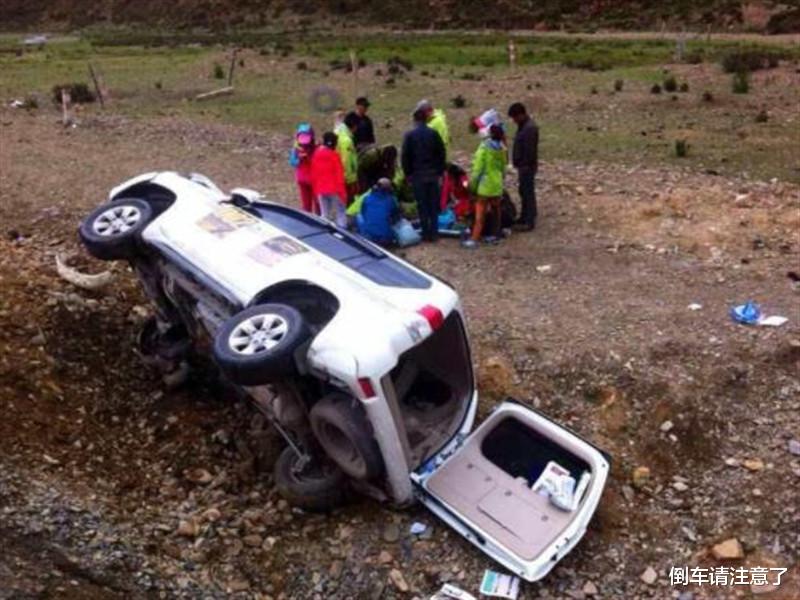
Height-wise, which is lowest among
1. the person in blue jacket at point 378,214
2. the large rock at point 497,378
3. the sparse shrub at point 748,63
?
the sparse shrub at point 748,63

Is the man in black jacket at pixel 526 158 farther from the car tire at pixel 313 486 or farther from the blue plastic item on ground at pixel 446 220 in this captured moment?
the car tire at pixel 313 486

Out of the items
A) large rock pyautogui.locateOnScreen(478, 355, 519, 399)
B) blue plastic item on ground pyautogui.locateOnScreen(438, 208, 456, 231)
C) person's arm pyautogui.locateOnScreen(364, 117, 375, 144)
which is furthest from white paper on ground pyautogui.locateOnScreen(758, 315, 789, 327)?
person's arm pyautogui.locateOnScreen(364, 117, 375, 144)

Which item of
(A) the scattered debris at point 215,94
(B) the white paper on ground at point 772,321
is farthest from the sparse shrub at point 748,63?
(B) the white paper on ground at point 772,321

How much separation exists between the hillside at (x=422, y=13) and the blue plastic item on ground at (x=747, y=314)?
99.9ft

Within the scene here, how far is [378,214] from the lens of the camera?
11.0m

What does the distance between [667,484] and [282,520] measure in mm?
2879

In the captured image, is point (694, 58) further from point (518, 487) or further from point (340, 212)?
point (518, 487)

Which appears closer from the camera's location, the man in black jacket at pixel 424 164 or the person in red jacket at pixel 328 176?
the man in black jacket at pixel 424 164

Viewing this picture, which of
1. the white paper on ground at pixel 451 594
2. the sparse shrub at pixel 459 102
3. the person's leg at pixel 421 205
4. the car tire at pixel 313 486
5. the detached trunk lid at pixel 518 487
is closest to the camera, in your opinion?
the white paper on ground at pixel 451 594

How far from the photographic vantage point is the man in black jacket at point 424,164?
1064 centimetres

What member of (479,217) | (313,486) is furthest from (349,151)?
(313,486)

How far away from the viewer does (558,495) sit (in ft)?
21.0

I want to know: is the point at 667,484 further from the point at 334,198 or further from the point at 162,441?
the point at 334,198

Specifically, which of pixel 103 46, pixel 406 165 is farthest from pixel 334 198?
pixel 103 46
